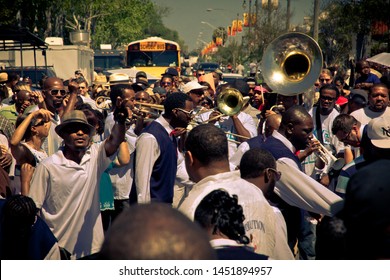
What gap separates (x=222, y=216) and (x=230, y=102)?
646 cm

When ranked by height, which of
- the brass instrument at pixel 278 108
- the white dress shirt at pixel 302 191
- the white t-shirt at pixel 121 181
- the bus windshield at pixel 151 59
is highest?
the white dress shirt at pixel 302 191

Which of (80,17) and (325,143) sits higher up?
(325,143)

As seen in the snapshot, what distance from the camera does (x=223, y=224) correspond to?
11.8ft

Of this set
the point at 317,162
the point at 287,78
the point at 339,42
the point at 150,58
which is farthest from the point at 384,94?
the point at 339,42

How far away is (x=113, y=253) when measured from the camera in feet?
7.14

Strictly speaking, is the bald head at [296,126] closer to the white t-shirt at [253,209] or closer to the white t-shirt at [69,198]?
the white t-shirt at [69,198]

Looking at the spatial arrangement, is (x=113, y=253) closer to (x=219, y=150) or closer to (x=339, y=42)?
(x=219, y=150)

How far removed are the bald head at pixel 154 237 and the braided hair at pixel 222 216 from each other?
1.36m

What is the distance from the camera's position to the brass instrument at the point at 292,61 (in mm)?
10438

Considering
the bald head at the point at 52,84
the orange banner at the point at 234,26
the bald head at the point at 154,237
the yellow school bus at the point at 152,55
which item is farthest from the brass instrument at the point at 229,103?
the orange banner at the point at 234,26

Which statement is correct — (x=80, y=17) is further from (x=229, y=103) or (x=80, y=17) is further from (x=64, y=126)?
(x=64, y=126)

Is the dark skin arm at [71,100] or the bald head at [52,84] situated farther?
the dark skin arm at [71,100]

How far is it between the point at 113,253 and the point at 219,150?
2743 mm

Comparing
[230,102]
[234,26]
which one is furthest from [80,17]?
[230,102]
